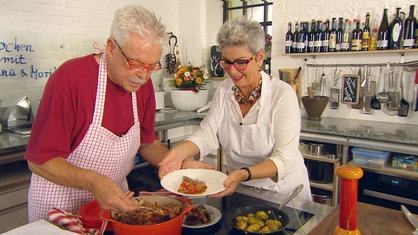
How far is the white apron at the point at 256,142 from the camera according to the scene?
168 cm

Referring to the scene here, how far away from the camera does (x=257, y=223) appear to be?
110 centimetres

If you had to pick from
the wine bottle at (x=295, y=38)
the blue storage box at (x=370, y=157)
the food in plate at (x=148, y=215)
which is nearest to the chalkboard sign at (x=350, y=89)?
the wine bottle at (x=295, y=38)

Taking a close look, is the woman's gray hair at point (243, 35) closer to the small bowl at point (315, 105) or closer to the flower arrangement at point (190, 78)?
the small bowl at point (315, 105)

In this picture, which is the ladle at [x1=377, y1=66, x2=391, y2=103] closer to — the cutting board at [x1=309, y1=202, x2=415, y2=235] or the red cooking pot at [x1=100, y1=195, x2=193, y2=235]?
the cutting board at [x1=309, y1=202, x2=415, y2=235]

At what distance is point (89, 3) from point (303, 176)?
8.85 feet

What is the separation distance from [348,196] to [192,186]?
1.96ft

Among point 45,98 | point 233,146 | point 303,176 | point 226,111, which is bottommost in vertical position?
point 303,176

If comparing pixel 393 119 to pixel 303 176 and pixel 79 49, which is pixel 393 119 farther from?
pixel 79 49

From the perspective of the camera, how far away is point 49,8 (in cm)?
305

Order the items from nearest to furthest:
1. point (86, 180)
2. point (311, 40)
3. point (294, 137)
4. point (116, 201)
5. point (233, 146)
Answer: point (116, 201), point (86, 180), point (294, 137), point (233, 146), point (311, 40)

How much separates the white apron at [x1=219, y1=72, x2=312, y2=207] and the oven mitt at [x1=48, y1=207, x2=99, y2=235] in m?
0.84

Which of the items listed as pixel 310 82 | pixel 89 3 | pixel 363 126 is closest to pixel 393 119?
pixel 363 126

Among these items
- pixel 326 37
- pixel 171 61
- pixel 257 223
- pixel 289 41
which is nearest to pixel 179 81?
pixel 171 61

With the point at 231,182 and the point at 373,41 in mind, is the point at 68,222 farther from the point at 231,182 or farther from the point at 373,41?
the point at 373,41
